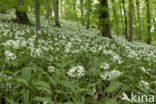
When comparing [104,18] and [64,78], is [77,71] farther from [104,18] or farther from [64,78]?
[104,18]

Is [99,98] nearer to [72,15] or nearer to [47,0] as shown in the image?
[47,0]

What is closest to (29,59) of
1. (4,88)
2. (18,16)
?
(4,88)

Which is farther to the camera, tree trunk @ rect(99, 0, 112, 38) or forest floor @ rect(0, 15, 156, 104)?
tree trunk @ rect(99, 0, 112, 38)

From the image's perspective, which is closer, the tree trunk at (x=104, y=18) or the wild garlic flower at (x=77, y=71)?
the wild garlic flower at (x=77, y=71)

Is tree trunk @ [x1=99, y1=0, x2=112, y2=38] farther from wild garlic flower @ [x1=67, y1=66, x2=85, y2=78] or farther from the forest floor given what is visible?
wild garlic flower @ [x1=67, y1=66, x2=85, y2=78]

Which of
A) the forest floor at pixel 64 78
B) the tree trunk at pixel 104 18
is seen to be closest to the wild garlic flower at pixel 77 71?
the forest floor at pixel 64 78

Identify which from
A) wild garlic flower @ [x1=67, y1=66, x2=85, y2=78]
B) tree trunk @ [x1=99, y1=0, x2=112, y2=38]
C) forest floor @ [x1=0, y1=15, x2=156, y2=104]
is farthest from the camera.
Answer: tree trunk @ [x1=99, y1=0, x2=112, y2=38]

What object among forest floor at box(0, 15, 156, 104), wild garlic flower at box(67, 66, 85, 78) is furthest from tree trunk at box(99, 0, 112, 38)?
wild garlic flower at box(67, 66, 85, 78)

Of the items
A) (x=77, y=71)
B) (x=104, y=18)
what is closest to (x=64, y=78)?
(x=77, y=71)

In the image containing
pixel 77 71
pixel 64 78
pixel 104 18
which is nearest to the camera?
pixel 77 71

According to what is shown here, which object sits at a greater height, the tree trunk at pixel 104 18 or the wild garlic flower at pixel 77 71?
the tree trunk at pixel 104 18

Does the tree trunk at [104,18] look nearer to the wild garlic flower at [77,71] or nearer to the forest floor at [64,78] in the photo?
the forest floor at [64,78]

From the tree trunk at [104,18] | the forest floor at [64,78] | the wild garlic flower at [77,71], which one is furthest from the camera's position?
the tree trunk at [104,18]

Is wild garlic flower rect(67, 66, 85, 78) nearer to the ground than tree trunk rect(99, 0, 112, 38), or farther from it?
nearer to the ground
